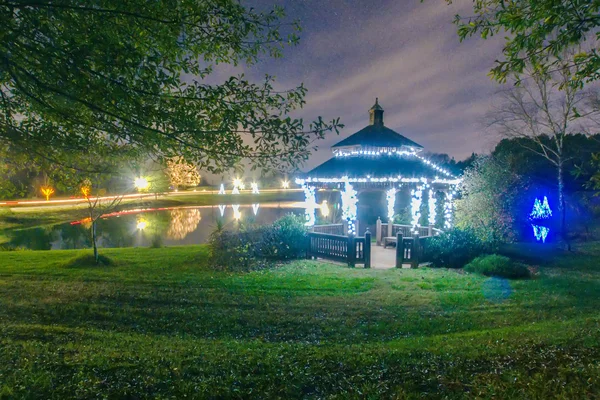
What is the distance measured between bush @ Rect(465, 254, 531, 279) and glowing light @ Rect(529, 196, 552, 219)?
16848mm

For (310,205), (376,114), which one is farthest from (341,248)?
(376,114)

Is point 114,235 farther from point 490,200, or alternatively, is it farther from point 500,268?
point 500,268

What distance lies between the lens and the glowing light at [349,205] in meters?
18.1

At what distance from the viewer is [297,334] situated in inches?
281

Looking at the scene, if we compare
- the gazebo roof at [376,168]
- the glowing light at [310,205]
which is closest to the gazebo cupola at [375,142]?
the gazebo roof at [376,168]

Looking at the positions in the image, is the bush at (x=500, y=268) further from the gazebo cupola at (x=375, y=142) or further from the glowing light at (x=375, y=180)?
the gazebo cupola at (x=375, y=142)

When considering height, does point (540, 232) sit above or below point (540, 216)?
below

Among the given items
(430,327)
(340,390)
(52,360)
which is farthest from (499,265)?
(52,360)

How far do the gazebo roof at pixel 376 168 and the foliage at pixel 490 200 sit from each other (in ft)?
6.90

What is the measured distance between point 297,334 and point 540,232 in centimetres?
2727

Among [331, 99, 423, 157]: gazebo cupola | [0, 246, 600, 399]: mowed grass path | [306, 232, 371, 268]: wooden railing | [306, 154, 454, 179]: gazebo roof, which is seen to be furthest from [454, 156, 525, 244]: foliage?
[306, 232, 371, 268]: wooden railing

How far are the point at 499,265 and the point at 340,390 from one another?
34.6 feet

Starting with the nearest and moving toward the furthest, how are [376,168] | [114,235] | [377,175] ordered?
[377,175] < [376,168] < [114,235]

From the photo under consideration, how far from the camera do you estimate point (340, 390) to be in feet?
14.6
